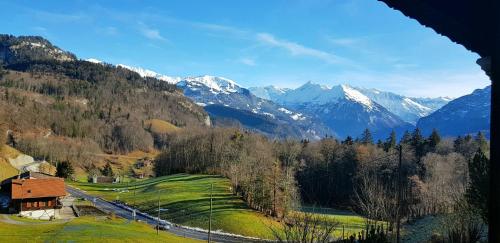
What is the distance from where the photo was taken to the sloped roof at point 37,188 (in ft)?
285

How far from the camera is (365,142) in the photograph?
169 meters

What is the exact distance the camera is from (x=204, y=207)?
3666 inches

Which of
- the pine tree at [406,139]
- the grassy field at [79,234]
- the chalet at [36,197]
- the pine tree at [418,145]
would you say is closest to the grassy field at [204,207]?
the grassy field at [79,234]

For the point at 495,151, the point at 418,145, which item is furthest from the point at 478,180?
the point at 418,145

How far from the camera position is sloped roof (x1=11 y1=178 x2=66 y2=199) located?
86.8 m

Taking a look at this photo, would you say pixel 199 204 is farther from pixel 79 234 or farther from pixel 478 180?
pixel 478 180

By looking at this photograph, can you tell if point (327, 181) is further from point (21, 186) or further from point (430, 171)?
point (21, 186)

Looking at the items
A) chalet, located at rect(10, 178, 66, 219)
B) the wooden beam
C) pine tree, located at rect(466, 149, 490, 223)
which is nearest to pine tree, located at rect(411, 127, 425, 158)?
chalet, located at rect(10, 178, 66, 219)

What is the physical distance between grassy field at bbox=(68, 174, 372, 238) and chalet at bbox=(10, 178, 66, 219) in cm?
1995

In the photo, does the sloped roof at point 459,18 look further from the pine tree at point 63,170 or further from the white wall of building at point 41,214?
the pine tree at point 63,170

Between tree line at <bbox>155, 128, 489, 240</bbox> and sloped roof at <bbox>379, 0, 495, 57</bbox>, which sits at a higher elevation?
sloped roof at <bbox>379, 0, 495, 57</bbox>

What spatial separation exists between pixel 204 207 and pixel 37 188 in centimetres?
3193

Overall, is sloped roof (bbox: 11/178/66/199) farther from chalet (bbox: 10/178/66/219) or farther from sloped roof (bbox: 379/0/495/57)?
sloped roof (bbox: 379/0/495/57)

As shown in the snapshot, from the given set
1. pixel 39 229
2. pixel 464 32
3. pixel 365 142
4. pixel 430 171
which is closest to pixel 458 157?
pixel 430 171
